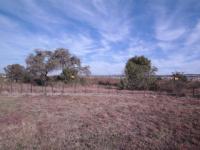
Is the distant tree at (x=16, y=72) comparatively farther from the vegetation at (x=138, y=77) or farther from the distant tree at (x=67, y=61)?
the vegetation at (x=138, y=77)

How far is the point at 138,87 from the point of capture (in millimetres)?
20000

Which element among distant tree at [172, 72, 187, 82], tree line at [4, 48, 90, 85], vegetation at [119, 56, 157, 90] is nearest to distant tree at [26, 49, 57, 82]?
tree line at [4, 48, 90, 85]

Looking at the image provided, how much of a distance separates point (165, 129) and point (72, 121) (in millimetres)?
3268

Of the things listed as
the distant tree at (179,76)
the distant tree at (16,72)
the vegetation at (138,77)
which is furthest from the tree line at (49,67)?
the distant tree at (179,76)

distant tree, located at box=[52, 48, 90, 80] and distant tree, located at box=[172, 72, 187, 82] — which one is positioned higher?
distant tree, located at box=[52, 48, 90, 80]

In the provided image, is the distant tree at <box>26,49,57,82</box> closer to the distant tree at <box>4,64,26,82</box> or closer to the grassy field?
the distant tree at <box>4,64,26,82</box>

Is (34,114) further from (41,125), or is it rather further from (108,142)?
(108,142)

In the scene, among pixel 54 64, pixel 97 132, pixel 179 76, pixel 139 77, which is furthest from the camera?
pixel 54 64

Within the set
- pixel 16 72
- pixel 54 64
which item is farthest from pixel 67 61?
pixel 16 72

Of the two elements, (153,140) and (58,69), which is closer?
(153,140)

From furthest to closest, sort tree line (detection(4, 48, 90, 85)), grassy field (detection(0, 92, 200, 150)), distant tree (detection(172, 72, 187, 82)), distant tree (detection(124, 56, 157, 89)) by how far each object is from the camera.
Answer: tree line (detection(4, 48, 90, 85))
distant tree (detection(124, 56, 157, 89))
distant tree (detection(172, 72, 187, 82))
grassy field (detection(0, 92, 200, 150))

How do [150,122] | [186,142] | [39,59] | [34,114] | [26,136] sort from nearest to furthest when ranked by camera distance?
[186,142] < [26,136] < [150,122] < [34,114] < [39,59]

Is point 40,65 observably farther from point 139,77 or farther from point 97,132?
point 97,132

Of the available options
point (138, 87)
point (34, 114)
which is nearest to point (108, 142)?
point (34, 114)
